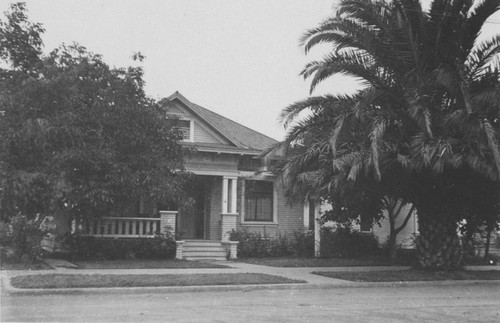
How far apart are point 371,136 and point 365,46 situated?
9.17ft

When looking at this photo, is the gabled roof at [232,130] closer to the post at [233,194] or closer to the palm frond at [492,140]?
the post at [233,194]

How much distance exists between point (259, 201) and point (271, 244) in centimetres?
239

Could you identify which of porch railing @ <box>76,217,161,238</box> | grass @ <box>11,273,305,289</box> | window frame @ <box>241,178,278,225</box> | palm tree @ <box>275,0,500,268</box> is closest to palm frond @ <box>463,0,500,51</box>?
palm tree @ <box>275,0,500,268</box>

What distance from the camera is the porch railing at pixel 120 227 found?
65.8 feet

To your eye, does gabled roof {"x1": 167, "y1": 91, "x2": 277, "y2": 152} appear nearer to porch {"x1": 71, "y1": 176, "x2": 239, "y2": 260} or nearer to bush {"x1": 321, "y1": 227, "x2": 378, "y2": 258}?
porch {"x1": 71, "y1": 176, "x2": 239, "y2": 260}

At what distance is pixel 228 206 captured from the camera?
23812 millimetres

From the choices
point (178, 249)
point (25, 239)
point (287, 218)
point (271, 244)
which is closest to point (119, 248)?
point (178, 249)

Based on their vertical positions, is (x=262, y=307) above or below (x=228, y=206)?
below

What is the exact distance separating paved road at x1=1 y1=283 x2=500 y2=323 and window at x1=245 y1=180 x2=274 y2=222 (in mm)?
11923

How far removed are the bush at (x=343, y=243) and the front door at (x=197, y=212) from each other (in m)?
5.04

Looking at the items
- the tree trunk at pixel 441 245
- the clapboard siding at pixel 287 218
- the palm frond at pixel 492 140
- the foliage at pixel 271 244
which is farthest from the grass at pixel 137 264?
the palm frond at pixel 492 140

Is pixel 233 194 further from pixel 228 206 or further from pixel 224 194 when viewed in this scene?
pixel 228 206

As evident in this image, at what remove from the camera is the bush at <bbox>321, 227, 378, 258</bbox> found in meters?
23.6

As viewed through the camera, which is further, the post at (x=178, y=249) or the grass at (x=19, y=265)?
the post at (x=178, y=249)
